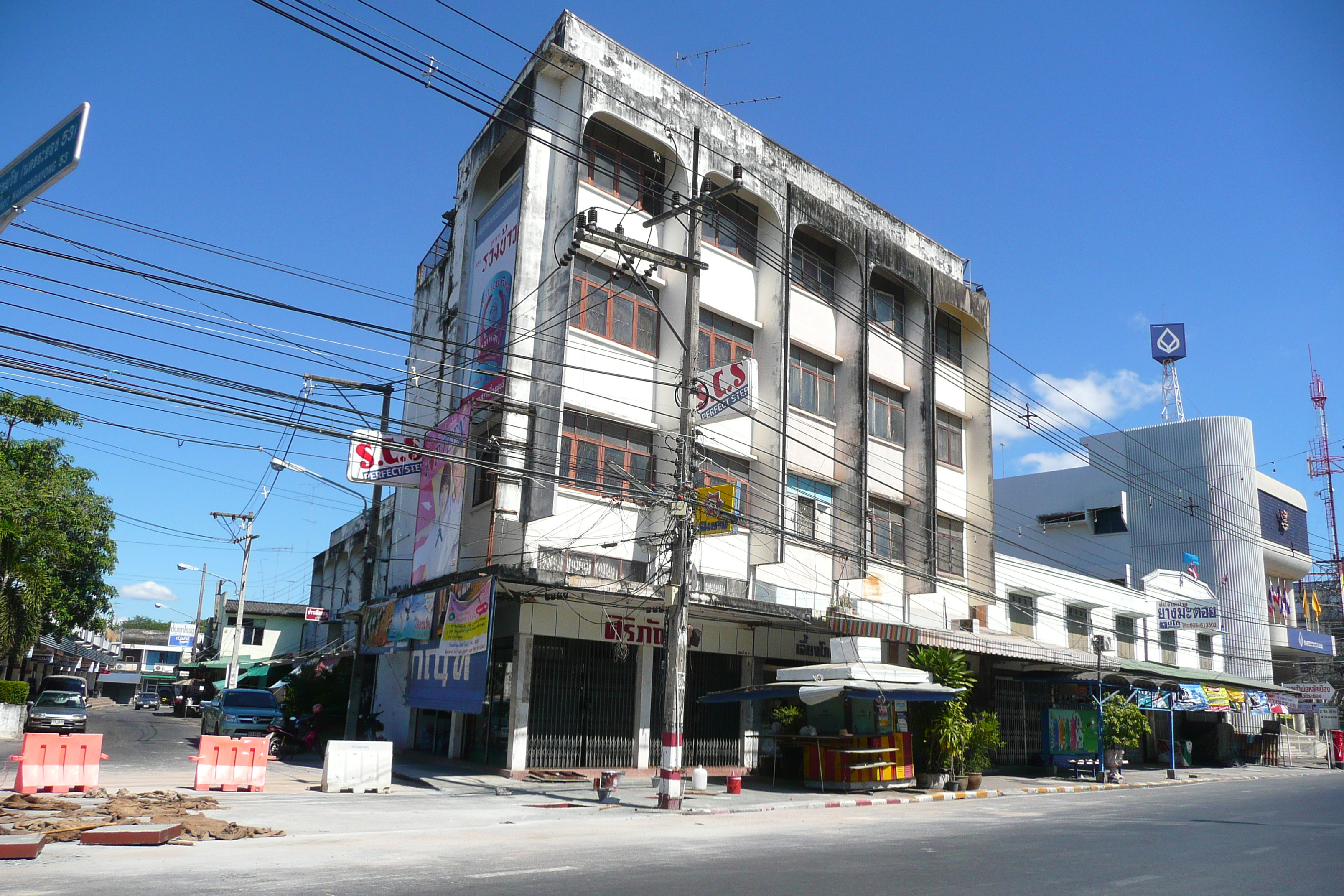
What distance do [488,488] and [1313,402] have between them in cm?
5655

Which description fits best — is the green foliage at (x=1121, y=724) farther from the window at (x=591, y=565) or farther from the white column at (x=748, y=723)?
the window at (x=591, y=565)

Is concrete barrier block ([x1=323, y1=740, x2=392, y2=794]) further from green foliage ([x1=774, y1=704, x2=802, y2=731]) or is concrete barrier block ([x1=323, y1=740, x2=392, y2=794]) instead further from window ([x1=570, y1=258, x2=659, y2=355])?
window ([x1=570, y1=258, x2=659, y2=355])

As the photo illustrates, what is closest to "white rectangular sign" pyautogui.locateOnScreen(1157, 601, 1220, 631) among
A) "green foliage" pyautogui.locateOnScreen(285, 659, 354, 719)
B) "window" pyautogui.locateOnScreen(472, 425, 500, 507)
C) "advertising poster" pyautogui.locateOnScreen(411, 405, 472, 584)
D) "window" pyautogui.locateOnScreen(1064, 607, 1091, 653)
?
"window" pyautogui.locateOnScreen(1064, 607, 1091, 653)

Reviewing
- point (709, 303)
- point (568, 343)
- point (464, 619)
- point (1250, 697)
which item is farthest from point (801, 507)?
point (1250, 697)

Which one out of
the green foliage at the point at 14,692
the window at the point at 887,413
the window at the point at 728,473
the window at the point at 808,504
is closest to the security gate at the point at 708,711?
the window at the point at 728,473

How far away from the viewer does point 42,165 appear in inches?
319

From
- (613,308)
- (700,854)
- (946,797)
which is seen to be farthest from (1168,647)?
(700,854)

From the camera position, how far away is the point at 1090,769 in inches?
1180

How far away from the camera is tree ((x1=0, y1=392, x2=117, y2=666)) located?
30936mm

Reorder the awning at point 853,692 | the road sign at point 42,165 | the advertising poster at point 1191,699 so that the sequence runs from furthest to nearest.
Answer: the advertising poster at point 1191,699 → the awning at point 853,692 → the road sign at point 42,165

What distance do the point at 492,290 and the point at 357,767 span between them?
12.4 metres

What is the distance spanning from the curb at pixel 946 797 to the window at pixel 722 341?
11.4 meters

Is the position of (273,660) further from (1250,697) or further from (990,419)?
(1250,697)

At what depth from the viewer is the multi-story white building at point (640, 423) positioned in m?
21.6
